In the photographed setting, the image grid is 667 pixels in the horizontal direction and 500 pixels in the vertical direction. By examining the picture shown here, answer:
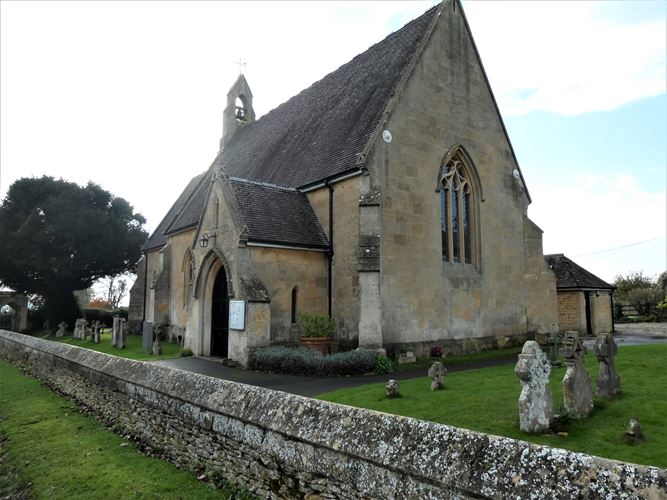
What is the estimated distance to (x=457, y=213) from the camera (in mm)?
18656

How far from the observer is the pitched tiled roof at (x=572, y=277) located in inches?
1065

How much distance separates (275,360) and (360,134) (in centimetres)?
864

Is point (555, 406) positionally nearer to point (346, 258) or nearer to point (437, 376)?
point (437, 376)

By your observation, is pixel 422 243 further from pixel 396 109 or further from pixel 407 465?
pixel 407 465

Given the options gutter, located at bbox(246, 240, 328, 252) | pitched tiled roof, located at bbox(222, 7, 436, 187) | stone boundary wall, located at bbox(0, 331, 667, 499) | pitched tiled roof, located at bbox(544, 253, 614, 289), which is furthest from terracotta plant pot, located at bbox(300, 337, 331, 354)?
pitched tiled roof, located at bbox(544, 253, 614, 289)

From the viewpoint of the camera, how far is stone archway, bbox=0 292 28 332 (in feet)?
124

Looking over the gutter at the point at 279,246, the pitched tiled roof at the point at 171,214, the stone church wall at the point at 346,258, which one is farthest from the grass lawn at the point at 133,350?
the pitched tiled roof at the point at 171,214

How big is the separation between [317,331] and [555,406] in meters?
8.48

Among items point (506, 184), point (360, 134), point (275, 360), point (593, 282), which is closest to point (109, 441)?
point (275, 360)

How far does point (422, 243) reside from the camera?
1681 cm

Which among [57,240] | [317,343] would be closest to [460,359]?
[317,343]

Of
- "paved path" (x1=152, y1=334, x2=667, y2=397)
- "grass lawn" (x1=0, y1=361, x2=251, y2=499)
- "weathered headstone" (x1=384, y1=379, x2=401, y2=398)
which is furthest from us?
"paved path" (x1=152, y1=334, x2=667, y2=397)

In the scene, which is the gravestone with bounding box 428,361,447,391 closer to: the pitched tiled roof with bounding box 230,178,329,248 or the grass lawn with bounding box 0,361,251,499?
the grass lawn with bounding box 0,361,251,499

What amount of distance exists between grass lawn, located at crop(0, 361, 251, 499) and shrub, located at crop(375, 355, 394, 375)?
7600 mm
